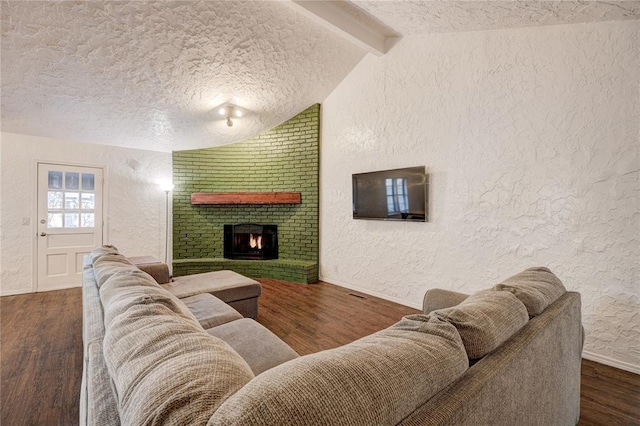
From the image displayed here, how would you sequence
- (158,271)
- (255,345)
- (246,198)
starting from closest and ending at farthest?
(255,345)
(158,271)
(246,198)

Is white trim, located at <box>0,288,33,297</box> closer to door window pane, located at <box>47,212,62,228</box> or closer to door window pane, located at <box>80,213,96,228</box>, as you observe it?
door window pane, located at <box>47,212,62,228</box>

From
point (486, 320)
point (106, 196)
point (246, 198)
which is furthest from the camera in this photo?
point (246, 198)

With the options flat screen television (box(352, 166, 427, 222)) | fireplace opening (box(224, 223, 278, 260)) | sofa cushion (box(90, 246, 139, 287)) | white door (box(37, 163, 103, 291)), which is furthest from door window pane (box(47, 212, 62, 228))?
flat screen television (box(352, 166, 427, 222))

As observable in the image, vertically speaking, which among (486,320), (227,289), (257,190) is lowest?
(227,289)

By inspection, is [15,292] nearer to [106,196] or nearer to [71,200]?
[71,200]

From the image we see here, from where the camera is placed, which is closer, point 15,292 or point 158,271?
point 158,271

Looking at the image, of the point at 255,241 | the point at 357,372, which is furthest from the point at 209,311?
the point at 255,241

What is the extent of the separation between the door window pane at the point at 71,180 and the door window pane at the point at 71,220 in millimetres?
416

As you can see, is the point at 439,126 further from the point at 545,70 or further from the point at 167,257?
the point at 167,257

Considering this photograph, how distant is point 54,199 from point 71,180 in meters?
0.35

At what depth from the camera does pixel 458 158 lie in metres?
3.11

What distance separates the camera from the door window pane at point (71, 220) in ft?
14.5

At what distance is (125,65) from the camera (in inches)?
118

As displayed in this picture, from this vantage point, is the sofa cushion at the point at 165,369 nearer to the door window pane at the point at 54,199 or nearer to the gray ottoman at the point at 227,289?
the gray ottoman at the point at 227,289
